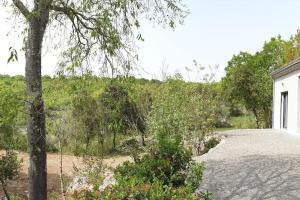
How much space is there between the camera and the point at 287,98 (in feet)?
71.5

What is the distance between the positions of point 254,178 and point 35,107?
16.5ft

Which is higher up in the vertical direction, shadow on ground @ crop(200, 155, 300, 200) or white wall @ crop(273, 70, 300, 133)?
white wall @ crop(273, 70, 300, 133)

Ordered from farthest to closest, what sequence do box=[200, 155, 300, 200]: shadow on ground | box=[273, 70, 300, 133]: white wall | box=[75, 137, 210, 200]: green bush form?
box=[273, 70, 300, 133]: white wall < box=[200, 155, 300, 200]: shadow on ground < box=[75, 137, 210, 200]: green bush

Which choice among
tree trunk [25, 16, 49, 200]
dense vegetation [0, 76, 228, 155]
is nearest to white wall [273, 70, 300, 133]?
dense vegetation [0, 76, 228, 155]

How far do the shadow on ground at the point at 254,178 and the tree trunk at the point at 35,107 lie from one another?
12.9 feet

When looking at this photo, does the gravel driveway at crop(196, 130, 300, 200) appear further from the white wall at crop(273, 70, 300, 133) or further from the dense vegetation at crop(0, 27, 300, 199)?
the white wall at crop(273, 70, 300, 133)

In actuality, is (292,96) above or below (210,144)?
above

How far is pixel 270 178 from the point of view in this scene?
9180 mm

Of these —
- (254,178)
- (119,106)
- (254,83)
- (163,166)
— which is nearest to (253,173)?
(254,178)

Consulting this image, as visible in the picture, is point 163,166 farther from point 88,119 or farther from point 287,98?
point 88,119

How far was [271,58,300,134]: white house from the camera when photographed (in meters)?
18.9

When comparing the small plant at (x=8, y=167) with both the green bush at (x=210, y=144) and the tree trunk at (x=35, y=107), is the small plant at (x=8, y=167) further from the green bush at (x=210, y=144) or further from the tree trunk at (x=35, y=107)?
the green bush at (x=210, y=144)

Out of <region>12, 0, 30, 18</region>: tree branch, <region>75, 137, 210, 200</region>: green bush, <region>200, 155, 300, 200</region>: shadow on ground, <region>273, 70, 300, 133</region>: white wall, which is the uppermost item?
<region>12, 0, 30, 18</region>: tree branch

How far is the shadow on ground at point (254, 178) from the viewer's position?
7.97 metres
